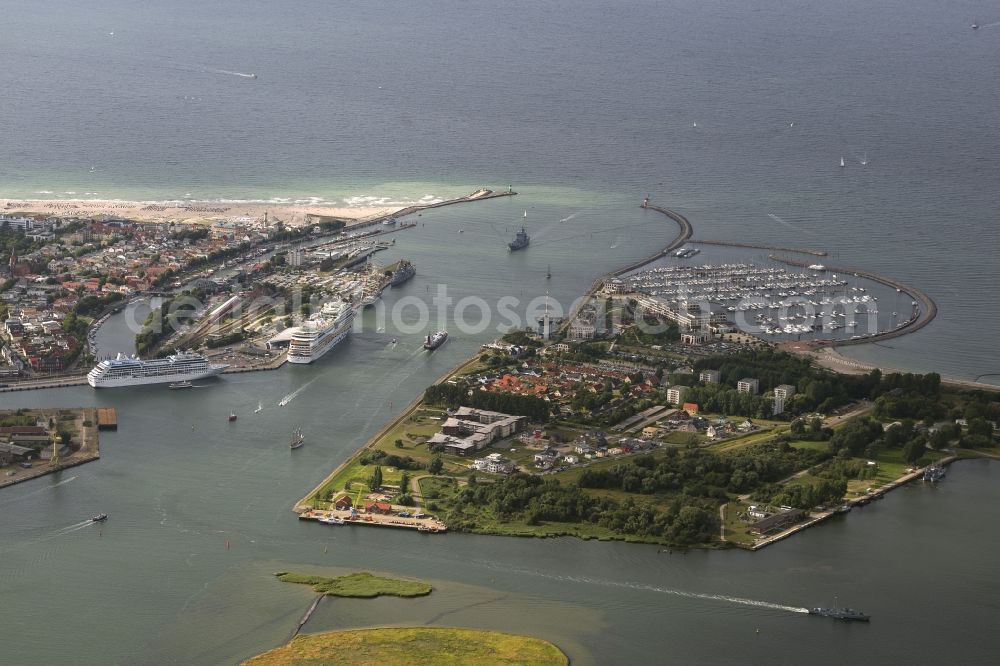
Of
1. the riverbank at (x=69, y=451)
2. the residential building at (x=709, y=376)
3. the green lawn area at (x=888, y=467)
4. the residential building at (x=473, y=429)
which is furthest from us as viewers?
the residential building at (x=709, y=376)

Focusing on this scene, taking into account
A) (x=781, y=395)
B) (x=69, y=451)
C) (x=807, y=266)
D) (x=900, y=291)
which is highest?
(x=807, y=266)

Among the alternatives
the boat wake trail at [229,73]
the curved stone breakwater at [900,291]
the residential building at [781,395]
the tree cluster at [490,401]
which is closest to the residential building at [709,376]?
the residential building at [781,395]

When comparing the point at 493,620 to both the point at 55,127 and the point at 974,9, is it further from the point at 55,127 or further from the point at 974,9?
the point at 974,9

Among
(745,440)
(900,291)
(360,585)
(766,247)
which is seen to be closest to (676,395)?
(745,440)

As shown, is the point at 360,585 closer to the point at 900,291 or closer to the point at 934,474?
the point at 934,474

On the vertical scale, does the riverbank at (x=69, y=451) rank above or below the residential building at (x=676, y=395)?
below

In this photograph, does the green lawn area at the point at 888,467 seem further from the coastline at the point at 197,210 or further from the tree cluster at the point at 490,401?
the coastline at the point at 197,210
